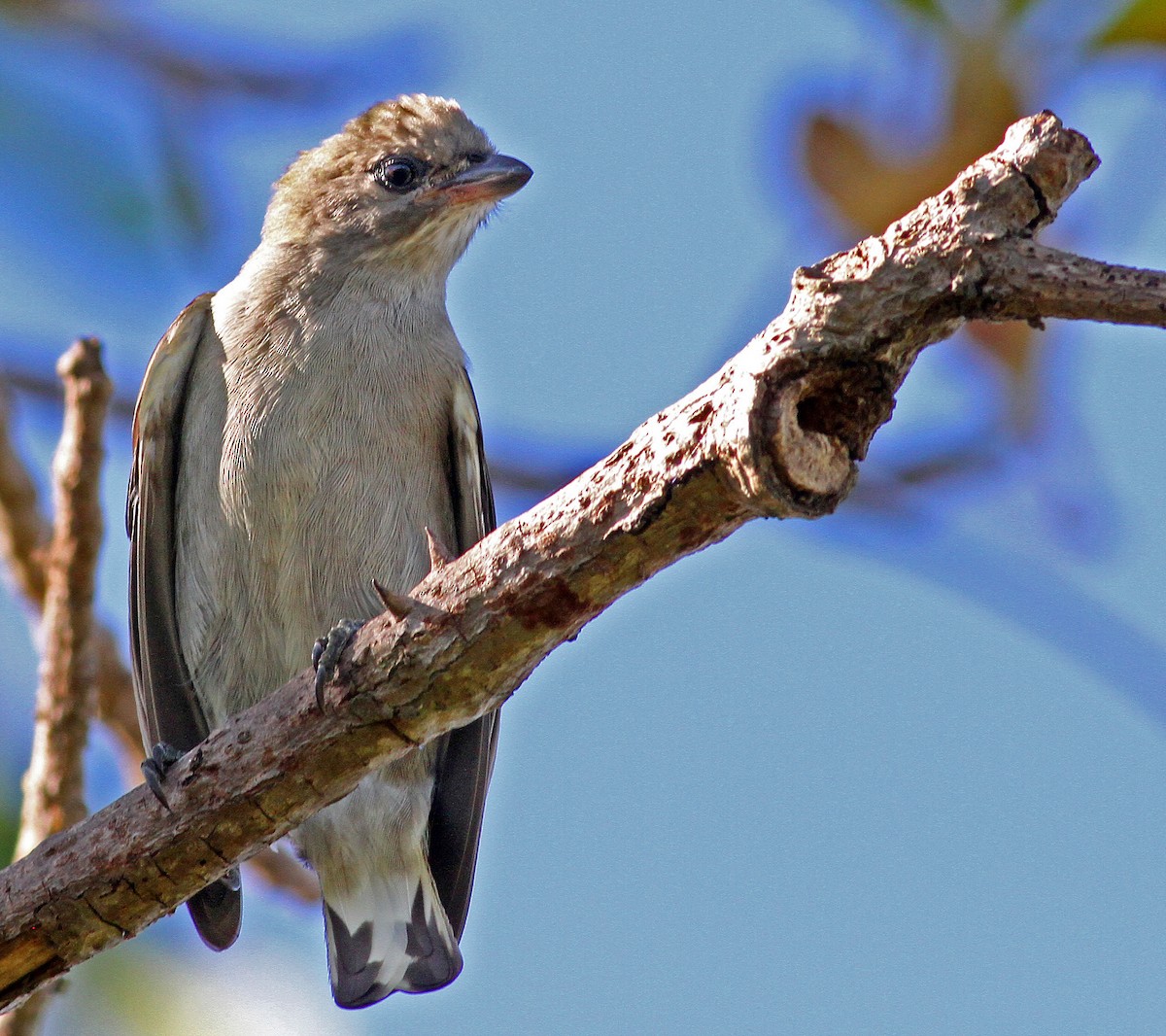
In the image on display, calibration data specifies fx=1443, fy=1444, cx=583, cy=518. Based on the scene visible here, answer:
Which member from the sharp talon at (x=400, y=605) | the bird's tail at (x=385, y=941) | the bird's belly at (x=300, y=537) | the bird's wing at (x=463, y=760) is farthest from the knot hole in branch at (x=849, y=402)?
the bird's tail at (x=385, y=941)

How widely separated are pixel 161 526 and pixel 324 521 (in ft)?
2.42

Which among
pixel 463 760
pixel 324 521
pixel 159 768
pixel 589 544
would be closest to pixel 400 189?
pixel 324 521

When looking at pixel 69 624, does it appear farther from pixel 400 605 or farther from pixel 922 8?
pixel 922 8

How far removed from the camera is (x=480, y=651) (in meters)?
3.17

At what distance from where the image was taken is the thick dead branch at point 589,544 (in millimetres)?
2670

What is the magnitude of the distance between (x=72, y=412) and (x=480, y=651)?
6.19 feet

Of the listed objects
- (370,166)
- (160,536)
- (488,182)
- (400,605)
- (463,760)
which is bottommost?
(400,605)

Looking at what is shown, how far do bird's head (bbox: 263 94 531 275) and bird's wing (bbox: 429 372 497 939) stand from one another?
72 cm

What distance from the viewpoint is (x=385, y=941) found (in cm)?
506

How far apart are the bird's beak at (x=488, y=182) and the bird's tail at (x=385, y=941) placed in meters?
2.62

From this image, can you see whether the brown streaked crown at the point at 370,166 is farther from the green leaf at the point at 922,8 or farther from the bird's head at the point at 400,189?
the green leaf at the point at 922,8

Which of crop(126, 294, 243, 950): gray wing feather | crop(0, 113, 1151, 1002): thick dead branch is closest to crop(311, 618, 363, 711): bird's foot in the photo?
crop(0, 113, 1151, 1002): thick dead branch

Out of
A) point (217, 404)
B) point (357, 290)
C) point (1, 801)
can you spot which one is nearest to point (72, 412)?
point (217, 404)

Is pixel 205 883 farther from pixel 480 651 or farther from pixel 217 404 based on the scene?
pixel 217 404
